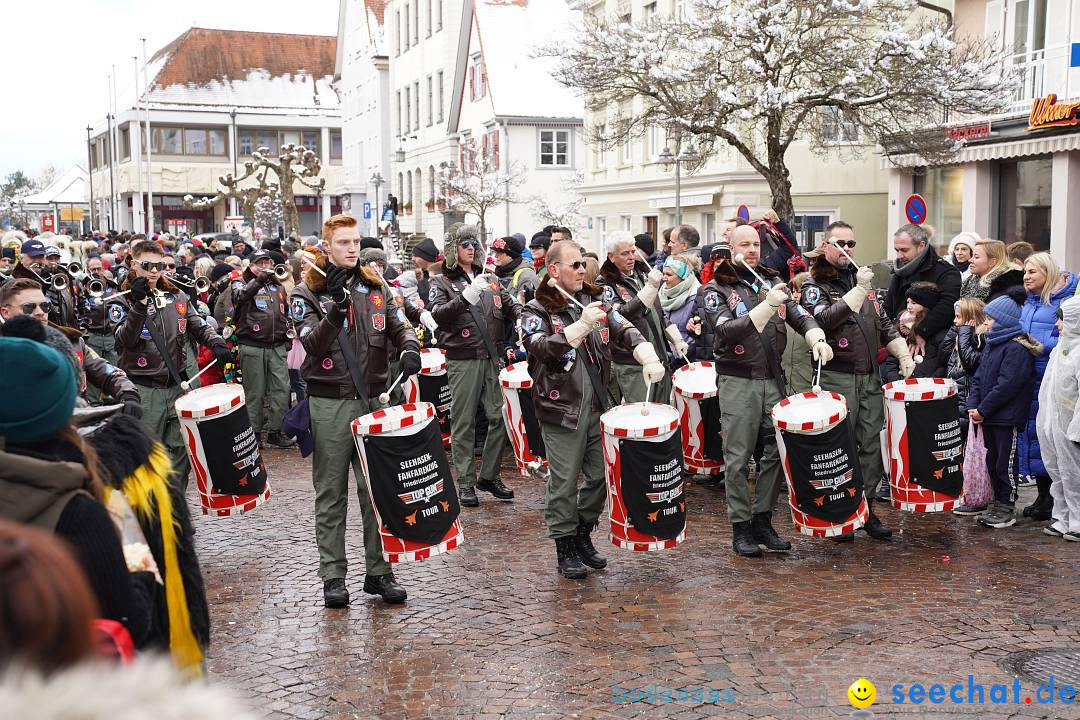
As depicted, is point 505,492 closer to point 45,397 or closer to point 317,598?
point 317,598

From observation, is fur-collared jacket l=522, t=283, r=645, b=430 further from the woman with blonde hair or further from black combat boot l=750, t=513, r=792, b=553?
the woman with blonde hair

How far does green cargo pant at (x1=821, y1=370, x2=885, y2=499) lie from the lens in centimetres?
→ 777

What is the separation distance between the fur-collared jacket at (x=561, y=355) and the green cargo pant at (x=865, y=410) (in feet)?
5.40

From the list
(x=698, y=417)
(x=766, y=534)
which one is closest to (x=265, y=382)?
(x=698, y=417)

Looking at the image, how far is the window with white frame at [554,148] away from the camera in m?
46.8

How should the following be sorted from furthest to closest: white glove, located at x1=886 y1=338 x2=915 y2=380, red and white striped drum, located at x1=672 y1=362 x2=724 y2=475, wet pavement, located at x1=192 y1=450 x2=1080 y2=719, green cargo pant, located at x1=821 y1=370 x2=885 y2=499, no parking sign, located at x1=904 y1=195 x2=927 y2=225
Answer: no parking sign, located at x1=904 y1=195 x2=927 y2=225
red and white striped drum, located at x1=672 y1=362 x2=724 y2=475
green cargo pant, located at x1=821 y1=370 x2=885 y2=499
white glove, located at x1=886 y1=338 x2=915 y2=380
wet pavement, located at x1=192 y1=450 x2=1080 y2=719

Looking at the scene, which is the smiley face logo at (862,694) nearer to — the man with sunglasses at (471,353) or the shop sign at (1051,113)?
the man with sunglasses at (471,353)

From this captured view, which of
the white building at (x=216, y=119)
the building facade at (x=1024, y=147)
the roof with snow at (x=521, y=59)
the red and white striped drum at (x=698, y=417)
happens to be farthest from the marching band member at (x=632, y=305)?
the white building at (x=216, y=119)

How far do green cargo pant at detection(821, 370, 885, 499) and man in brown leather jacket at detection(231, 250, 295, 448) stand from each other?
6.41 metres

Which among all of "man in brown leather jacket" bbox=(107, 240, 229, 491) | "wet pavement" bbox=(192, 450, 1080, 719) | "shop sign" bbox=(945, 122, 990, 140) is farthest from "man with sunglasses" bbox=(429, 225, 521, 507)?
"shop sign" bbox=(945, 122, 990, 140)

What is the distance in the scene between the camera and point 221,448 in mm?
7039

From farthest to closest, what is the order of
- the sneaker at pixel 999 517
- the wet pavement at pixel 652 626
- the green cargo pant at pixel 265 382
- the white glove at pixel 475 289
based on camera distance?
the green cargo pant at pixel 265 382 → the white glove at pixel 475 289 → the sneaker at pixel 999 517 → the wet pavement at pixel 652 626

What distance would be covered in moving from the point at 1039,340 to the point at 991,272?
3.02 feet

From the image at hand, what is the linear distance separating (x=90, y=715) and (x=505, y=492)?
8008 millimetres
